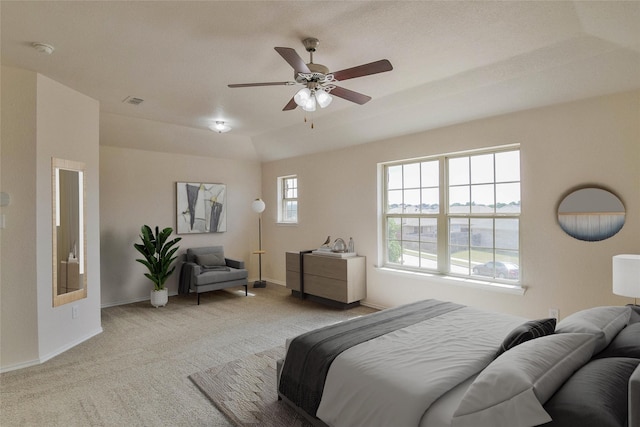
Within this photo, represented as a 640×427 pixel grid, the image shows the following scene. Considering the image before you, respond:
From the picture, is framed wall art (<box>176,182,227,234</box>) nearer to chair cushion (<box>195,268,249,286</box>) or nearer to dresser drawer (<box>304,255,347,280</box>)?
chair cushion (<box>195,268,249,286</box>)

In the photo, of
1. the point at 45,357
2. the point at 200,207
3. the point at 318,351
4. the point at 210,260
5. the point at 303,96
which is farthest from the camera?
the point at 200,207

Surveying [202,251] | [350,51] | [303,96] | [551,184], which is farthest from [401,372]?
[202,251]

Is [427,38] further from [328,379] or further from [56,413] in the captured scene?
[56,413]

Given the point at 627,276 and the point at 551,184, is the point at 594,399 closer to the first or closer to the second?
the point at 627,276

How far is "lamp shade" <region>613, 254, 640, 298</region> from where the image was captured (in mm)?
2500

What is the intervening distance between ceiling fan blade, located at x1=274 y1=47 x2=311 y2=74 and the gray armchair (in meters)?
3.86

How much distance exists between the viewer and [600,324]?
192 cm

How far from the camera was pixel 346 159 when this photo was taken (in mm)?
5527

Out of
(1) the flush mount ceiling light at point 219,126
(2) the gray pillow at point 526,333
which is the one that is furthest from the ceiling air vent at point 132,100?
(2) the gray pillow at point 526,333

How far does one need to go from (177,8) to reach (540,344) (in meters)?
2.84

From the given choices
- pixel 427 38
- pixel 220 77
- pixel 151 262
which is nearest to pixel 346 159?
pixel 220 77

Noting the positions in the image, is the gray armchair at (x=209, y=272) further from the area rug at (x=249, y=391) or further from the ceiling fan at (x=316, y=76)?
the ceiling fan at (x=316, y=76)

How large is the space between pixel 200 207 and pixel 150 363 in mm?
3411

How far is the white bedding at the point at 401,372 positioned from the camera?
5.52 ft
